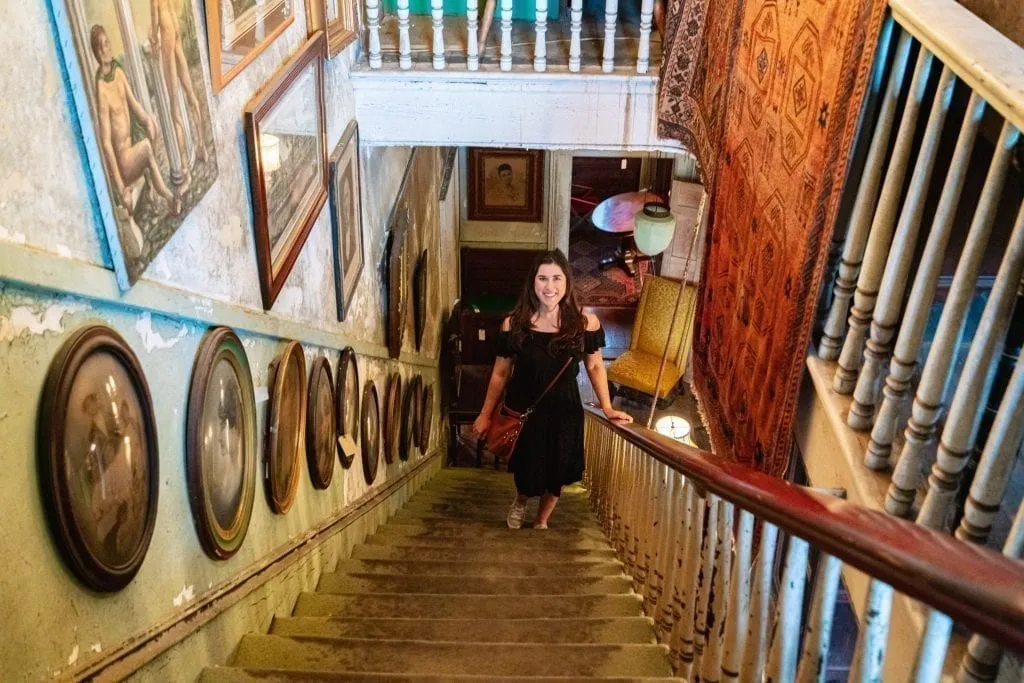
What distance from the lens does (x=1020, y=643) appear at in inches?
34.6

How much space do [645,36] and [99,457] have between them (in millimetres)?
3677

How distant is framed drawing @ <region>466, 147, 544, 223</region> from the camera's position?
402 inches

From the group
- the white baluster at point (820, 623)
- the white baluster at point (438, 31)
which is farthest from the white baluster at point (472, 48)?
the white baluster at point (820, 623)

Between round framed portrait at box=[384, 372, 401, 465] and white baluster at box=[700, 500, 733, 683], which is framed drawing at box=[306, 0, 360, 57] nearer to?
round framed portrait at box=[384, 372, 401, 465]

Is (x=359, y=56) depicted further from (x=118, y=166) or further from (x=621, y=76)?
(x=118, y=166)

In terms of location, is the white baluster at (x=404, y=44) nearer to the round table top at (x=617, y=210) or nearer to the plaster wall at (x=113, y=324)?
the plaster wall at (x=113, y=324)

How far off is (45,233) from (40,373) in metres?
0.25

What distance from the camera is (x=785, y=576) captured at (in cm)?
141

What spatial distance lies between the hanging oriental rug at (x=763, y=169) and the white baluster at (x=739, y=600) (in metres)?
1.22

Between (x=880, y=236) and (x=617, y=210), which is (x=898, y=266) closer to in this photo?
(x=880, y=236)

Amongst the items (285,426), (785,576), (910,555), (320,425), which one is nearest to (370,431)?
(320,425)

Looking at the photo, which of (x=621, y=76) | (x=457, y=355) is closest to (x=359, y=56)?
(x=621, y=76)

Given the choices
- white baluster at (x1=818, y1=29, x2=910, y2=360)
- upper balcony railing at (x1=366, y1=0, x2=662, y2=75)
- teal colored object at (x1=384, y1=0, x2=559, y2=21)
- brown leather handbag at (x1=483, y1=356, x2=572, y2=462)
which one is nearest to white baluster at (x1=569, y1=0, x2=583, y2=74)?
upper balcony railing at (x1=366, y1=0, x2=662, y2=75)

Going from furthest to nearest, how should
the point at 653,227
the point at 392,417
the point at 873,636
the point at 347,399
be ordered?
the point at 653,227 → the point at 392,417 → the point at 347,399 → the point at 873,636
